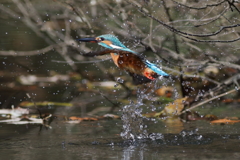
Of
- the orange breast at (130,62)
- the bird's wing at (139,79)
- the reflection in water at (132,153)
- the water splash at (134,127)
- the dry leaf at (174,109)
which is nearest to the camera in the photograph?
the reflection in water at (132,153)

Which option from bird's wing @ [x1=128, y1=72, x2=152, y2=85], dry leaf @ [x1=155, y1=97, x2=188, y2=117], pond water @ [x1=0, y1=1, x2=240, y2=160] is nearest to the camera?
pond water @ [x1=0, y1=1, x2=240, y2=160]

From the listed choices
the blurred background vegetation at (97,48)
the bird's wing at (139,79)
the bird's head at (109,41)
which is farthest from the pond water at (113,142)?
the blurred background vegetation at (97,48)

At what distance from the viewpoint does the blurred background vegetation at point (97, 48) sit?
4532 millimetres

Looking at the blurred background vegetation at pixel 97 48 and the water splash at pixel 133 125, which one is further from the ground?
the blurred background vegetation at pixel 97 48

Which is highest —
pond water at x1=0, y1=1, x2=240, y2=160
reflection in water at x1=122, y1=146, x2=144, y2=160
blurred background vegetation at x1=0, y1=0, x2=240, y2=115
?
blurred background vegetation at x1=0, y1=0, x2=240, y2=115

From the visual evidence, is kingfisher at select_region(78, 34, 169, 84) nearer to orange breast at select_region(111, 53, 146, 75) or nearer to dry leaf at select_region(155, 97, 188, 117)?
orange breast at select_region(111, 53, 146, 75)

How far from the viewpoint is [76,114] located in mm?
4574

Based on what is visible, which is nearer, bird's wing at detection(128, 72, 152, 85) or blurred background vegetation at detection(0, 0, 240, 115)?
bird's wing at detection(128, 72, 152, 85)

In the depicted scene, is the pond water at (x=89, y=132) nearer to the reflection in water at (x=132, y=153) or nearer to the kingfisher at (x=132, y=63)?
the reflection in water at (x=132, y=153)

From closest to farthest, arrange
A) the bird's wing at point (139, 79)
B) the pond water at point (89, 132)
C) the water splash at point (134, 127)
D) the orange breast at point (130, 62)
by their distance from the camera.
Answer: the pond water at point (89, 132), the orange breast at point (130, 62), the bird's wing at point (139, 79), the water splash at point (134, 127)

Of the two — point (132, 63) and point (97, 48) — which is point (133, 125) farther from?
point (97, 48)

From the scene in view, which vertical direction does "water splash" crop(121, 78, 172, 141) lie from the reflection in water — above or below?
above

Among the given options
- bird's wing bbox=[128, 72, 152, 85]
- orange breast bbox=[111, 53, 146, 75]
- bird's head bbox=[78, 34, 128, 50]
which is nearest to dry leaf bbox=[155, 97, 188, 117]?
bird's wing bbox=[128, 72, 152, 85]

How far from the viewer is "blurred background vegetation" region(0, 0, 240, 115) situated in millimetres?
4532
